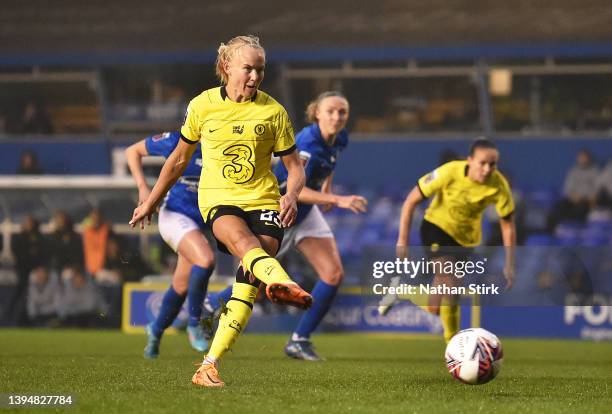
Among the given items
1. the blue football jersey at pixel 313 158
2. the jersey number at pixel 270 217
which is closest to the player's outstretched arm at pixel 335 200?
the blue football jersey at pixel 313 158

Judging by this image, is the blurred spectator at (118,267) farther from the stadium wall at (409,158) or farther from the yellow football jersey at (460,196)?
the yellow football jersey at (460,196)

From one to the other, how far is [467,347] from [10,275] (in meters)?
11.3

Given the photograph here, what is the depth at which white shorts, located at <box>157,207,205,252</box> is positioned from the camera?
34.2ft

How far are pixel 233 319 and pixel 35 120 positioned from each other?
16.9 metres

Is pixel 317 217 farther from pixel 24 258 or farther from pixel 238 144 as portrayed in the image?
pixel 24 258

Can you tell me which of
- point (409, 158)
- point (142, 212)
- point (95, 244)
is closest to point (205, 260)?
point (142, 212)

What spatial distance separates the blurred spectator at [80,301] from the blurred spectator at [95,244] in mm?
161

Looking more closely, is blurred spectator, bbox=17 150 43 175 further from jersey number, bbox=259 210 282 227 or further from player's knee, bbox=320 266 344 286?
jersey number, bbox=259 210 282 227

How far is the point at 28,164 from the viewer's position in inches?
873

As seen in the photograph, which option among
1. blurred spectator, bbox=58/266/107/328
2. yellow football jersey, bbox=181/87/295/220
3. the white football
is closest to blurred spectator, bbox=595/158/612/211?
blurred spectator, bbox=58/266/107/328

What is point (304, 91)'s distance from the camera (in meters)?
22.6

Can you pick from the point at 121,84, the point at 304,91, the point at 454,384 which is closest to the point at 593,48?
the point at 304,91

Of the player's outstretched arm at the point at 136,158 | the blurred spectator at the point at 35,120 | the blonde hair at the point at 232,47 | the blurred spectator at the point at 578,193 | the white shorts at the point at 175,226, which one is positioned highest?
the blurred spectator at the point at 35,120

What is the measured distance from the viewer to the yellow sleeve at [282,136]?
7.52 metres
